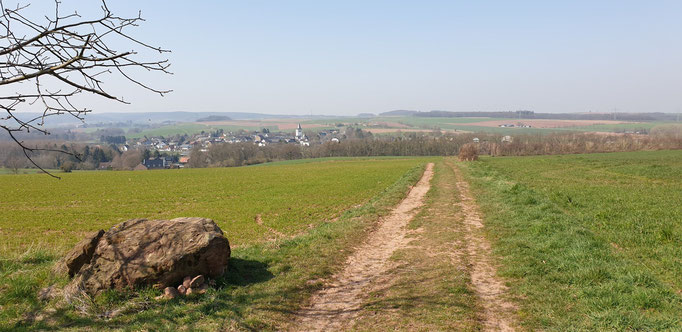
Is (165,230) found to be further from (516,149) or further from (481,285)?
(516,149)

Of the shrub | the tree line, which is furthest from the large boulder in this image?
the tree line

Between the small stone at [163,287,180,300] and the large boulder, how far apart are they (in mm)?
198

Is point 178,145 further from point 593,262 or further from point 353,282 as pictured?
point 593,262

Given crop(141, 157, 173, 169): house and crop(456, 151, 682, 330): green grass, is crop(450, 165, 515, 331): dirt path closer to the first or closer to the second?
crop(456, 151, 682, 330): green grass

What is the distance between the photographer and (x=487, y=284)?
6.88 metres

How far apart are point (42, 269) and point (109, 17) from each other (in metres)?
6.46

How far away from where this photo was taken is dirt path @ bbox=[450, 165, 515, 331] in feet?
17.7

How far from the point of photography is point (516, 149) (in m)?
83.8

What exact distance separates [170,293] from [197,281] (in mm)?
449

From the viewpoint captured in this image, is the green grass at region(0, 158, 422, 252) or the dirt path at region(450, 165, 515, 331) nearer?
the dirt path at region(450, 165, 515, 331)

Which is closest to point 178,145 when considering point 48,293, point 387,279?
point 48,293

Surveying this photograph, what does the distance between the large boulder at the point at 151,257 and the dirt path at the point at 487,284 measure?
461cm

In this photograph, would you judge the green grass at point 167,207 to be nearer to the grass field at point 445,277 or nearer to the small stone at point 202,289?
the grass field at point 445,277

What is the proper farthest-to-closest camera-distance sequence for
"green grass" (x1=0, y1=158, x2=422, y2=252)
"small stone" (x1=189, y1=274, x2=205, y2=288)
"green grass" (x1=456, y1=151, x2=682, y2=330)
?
"green grass" (x1=0, y1=158, x2=422, y2=252) < "small stone" (x1=189, y1=274, x2=205, y2=288) < "green grass" (x1=456, y1=151, x2=682, y2=330)
